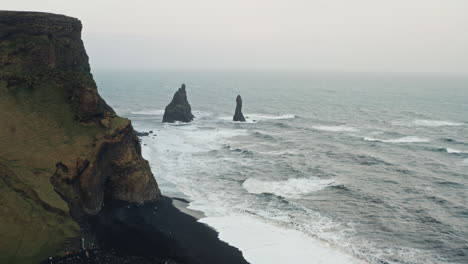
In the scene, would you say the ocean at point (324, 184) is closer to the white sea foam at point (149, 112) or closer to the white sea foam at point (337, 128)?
the white sea foam at point (337, 128)

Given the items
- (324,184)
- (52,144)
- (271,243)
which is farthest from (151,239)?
(324,184)

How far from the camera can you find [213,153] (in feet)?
291

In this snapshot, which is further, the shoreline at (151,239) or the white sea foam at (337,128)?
the white sea foam at (337,128)

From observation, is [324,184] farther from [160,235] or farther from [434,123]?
[434,123]

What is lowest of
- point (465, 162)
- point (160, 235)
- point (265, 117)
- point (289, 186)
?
point (160, 235)

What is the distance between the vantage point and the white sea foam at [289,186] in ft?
210

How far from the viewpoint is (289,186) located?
221 ft

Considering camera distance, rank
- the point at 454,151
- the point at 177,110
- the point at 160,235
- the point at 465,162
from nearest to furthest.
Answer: the point at 160,235 < the point at 465,162 < the point at 454,151 < the point at 177,110

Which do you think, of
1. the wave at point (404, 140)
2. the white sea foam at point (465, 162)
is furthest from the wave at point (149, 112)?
the white sea foam at point (465, 162)

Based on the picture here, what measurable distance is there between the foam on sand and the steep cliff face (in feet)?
41.5

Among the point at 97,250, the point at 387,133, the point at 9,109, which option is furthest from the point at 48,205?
the point at 387,133

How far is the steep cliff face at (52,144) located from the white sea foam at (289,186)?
18.4 metres

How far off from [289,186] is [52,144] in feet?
123

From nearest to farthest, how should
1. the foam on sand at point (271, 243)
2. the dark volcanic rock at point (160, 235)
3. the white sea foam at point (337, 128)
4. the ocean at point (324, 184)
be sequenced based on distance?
the dark volcanic rock at point (160, 235) → the foam on sand at point (271, 243) → the ocean at point (324, 184) → the white sea foam at point (337, 128)
